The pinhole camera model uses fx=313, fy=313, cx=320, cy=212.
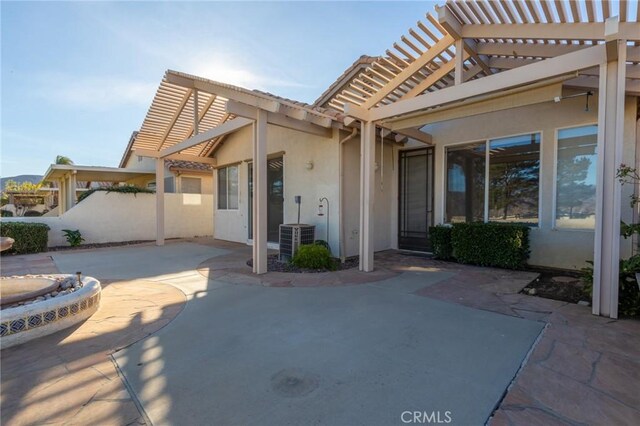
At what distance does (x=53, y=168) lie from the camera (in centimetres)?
1430

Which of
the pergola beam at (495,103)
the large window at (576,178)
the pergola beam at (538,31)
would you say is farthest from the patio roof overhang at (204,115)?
the large window at (576,178)

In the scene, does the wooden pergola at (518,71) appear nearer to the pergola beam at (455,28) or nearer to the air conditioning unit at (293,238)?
the pergola beam at (455,28)

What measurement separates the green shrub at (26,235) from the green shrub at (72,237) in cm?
73

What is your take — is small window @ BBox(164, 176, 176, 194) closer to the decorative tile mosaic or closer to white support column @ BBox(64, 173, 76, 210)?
white support column @ BBox(64, 173, 76, 210)

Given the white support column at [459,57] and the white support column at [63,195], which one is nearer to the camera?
the white support column at [459,57]

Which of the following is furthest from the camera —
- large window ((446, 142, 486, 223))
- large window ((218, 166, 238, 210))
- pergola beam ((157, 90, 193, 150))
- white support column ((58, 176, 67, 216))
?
white support column ((58, 176, 67, 216))

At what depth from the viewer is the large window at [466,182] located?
24.4 ft

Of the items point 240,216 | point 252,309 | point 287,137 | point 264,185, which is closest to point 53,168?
point 240,216

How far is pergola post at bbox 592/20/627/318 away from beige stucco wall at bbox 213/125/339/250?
15.3 ft

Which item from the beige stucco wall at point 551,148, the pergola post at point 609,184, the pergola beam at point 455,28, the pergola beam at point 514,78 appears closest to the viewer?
the pergola post at point 609,184

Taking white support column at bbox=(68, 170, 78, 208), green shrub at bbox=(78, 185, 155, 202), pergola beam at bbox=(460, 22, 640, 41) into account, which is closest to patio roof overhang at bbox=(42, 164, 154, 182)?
white support column at bbox=(68, 170, 78, 208)

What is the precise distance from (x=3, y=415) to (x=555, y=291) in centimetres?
644

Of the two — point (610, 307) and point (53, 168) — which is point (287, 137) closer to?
point (610, 307)

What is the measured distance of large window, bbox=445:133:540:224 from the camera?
264 inches
